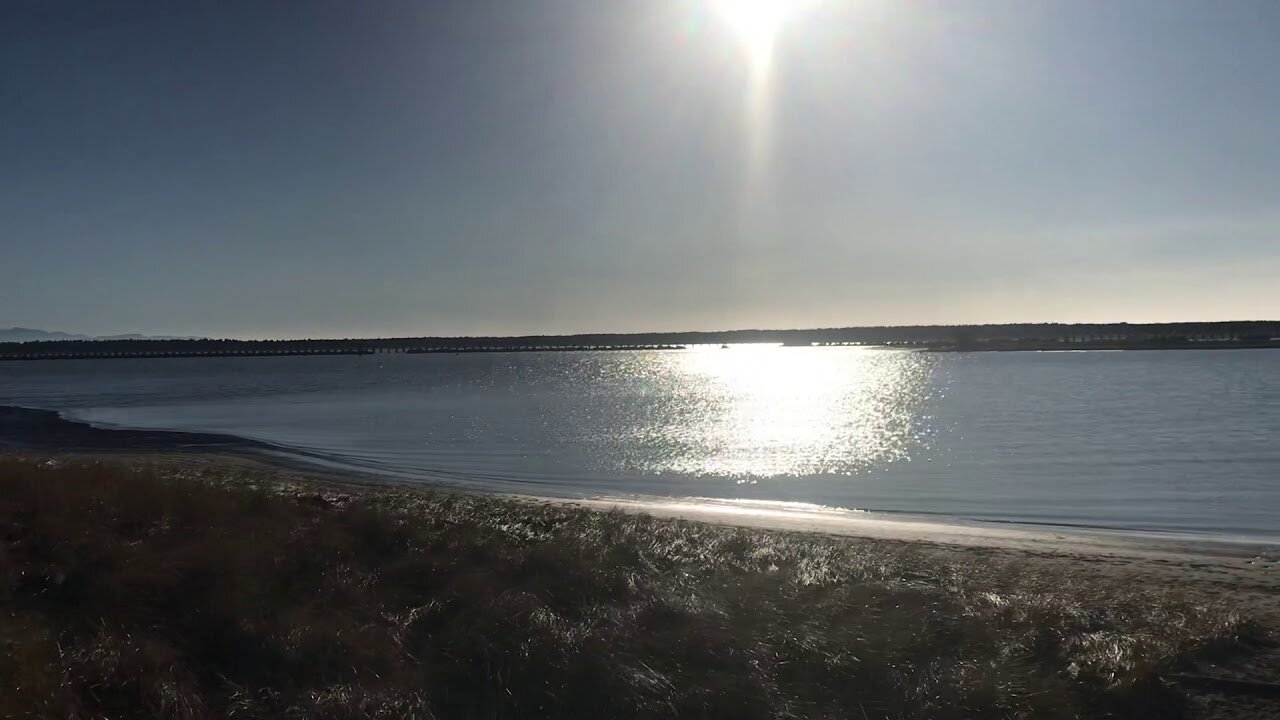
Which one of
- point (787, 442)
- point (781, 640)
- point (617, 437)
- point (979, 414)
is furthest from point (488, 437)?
point (781, 640)

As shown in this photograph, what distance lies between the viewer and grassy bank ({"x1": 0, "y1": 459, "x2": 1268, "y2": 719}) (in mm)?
7086

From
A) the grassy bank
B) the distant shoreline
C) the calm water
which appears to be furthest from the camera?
the calm water

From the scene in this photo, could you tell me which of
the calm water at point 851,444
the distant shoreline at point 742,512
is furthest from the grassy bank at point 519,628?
the calm water at point 851,444

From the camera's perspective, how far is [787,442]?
40.2 metres

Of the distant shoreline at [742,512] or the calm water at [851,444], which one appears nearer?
the distant shoreline at [742,512]

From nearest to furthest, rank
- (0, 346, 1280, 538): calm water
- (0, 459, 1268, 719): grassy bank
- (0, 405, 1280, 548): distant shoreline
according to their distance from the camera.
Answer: (0, 459, 1268, 719): grassy bank, (0, 405, 1280, 548): distant shoreline, (0, 346, 1280, 538): calm water

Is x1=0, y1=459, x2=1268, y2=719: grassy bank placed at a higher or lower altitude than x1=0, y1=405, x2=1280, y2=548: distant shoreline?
higher

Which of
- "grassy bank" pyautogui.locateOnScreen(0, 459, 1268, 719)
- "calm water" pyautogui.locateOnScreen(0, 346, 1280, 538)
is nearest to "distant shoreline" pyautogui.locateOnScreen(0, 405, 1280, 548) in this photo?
"calm water" pyautogui.locateOnScreen(0, 346, 1280, 538)

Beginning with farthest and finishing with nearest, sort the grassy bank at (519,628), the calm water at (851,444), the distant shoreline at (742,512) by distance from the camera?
the calm water at (851,444), the distant shoreline at (742,512), the grassy bank at (519,628)

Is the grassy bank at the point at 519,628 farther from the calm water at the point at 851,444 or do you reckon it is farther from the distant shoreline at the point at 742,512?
the calm water at the point at 851,444

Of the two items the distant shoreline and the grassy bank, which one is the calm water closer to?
the distant shoreline

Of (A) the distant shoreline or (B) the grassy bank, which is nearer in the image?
(B) the grassy bank

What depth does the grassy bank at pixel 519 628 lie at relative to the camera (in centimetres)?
709

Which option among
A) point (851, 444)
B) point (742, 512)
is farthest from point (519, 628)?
point (851, 444)
